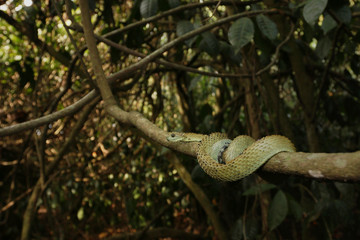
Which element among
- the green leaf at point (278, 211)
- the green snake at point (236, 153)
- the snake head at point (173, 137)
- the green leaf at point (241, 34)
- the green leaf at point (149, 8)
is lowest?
the green leaf at point (278, 211)

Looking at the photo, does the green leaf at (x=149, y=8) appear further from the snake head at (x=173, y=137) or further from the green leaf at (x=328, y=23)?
the snake head at (x=173, y=137)

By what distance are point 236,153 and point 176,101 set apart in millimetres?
3624

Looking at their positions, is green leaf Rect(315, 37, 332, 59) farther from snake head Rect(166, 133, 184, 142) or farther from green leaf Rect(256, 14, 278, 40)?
snake head Rect(166, 133, 184, 142)

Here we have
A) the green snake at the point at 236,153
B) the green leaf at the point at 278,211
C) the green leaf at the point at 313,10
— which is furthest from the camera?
the green leaf at the point at 278,211

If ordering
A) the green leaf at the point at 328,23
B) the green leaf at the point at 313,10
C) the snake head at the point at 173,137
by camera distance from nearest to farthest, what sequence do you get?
the snake head at the point at 173,137 → the green leaf at the point at 313,10 → the green leaf at the point at 328,23

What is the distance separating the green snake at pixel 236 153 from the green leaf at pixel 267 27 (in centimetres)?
122

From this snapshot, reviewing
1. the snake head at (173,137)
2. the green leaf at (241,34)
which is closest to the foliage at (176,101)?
the green leaf at (241,34)

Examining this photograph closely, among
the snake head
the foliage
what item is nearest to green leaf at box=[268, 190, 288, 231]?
the foliage

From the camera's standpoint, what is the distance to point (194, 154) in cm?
125

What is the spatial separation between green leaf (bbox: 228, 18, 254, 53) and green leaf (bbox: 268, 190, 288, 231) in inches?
50.8

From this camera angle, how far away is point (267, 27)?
2348 millimetres

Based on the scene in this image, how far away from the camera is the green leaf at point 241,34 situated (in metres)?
2.16

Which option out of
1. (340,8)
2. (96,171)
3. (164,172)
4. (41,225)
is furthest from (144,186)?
(340,8)

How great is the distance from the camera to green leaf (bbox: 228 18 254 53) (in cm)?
216
